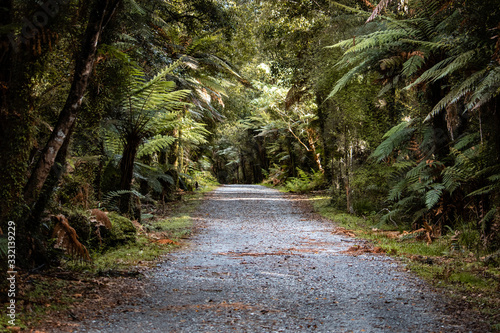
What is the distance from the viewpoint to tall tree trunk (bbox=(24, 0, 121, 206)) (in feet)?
12.3

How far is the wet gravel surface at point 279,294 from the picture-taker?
3127mm

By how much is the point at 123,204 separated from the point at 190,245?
1.58 metres

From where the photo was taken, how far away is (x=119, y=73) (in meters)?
6.13

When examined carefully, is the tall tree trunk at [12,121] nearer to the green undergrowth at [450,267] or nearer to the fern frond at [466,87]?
the green undergrowth at [450,267]

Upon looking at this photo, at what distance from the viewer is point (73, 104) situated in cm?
391

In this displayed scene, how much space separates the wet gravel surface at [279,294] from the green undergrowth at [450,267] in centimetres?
25

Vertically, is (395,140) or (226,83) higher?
(226,83)

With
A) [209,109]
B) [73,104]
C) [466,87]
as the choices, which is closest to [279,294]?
[73,104]

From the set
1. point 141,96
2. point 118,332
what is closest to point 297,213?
point 141,96

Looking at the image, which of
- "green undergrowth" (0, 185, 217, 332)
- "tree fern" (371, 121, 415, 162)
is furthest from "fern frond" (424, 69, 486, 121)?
"green undergrowth" (0, 185, 217, 332)

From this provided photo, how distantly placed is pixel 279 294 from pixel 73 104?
269 cm

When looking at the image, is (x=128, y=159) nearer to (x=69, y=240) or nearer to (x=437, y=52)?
(x=69, y=240)

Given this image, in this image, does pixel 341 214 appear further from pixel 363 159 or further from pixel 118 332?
pixel 118 332

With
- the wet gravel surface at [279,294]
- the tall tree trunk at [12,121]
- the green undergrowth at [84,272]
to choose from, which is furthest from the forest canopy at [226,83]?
the wet gravel surface at [279,294]
